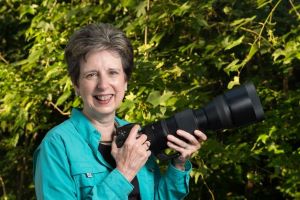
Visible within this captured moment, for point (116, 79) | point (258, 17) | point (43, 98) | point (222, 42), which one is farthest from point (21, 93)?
point (116, 79)

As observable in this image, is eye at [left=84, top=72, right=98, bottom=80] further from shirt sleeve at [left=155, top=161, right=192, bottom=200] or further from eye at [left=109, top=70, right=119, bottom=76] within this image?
shirt sleeve at [left=155, top=161, right=192, bottom=200]

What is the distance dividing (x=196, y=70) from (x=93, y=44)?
1.68 meters

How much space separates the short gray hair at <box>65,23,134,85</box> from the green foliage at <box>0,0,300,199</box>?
1.10 meters

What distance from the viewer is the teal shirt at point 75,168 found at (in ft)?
6.05

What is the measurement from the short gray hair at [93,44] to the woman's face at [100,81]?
19 millimetres

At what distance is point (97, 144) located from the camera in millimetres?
1975

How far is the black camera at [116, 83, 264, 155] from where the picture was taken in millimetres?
2002

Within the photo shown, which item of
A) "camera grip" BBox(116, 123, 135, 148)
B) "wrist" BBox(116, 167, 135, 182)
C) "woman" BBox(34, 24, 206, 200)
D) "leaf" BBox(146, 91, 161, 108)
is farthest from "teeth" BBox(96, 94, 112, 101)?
"leaf" BBox(146, 91, 161, 108)

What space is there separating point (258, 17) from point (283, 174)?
1027 millimetres

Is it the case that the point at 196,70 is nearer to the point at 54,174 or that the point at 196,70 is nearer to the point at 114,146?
the point at 114,146

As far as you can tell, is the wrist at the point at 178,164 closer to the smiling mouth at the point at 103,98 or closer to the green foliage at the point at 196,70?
the smiling mouth at the point at 103,98

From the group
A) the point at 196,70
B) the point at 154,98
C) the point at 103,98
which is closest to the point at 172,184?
the point at 103,98

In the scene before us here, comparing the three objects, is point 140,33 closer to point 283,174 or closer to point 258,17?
point 258,17

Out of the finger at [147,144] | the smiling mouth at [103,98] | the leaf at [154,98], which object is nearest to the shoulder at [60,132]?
the smiling mouth at [103,98]
